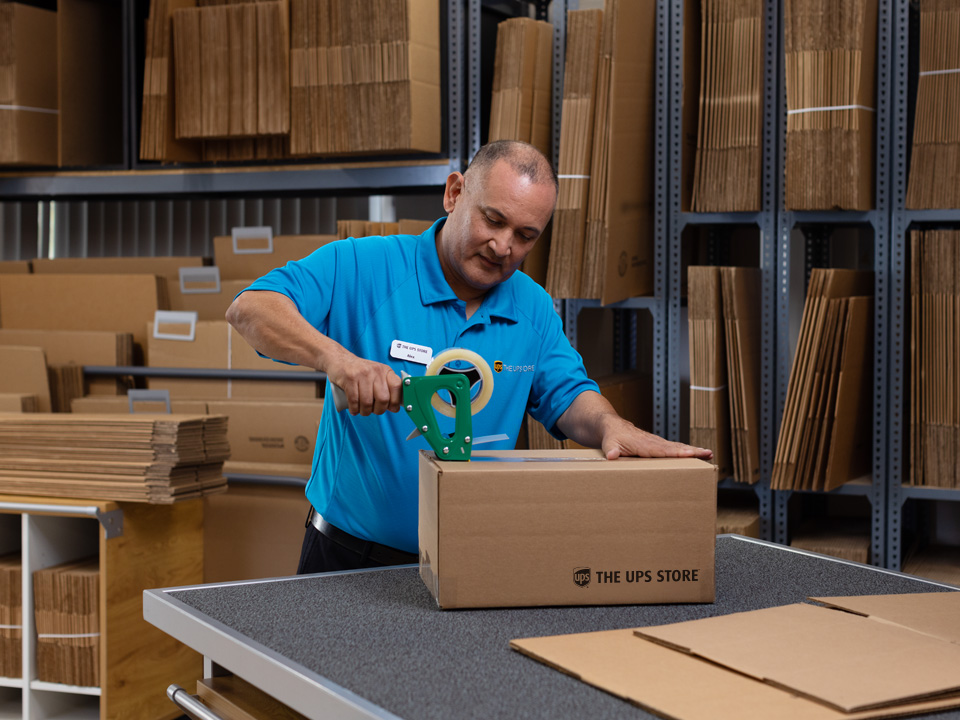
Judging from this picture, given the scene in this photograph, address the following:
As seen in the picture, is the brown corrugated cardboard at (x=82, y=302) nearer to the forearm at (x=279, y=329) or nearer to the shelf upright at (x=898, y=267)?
the forearm at (x=279, y=329)

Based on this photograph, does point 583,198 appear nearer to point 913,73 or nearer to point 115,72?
point 913,73

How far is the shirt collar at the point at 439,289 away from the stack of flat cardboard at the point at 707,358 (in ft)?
3.24

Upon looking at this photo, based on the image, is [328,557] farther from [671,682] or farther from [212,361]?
[212,361]

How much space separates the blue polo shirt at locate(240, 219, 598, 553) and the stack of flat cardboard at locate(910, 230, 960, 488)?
1.24m

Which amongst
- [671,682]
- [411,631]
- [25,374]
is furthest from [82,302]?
[671,682]

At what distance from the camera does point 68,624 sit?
9.23ft

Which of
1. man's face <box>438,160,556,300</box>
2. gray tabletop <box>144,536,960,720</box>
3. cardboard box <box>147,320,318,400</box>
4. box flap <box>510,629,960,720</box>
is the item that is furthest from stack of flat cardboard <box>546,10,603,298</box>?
box flap <box>510,629,960,720</box>

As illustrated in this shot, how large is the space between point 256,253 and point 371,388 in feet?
6.53

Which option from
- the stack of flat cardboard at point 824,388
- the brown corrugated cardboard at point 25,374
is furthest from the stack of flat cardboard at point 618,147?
the brown corrugated cardboard at point 25,374

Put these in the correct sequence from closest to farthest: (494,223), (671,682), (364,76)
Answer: (671,682)
(494,223)
(364,76)

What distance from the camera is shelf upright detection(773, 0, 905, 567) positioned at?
105 inches

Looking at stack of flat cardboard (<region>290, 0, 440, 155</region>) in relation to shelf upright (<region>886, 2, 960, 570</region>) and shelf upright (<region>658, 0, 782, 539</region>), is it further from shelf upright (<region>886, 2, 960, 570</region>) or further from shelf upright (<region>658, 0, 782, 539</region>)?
shelf upright (<region>886, 2, 960, 570</region>)

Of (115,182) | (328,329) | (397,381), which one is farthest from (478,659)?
(115,182)

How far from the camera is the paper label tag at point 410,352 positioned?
5.70 feet
